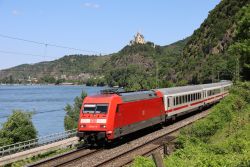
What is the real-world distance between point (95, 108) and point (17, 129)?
117ft

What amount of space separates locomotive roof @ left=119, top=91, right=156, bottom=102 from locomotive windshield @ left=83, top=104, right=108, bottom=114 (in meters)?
1.55

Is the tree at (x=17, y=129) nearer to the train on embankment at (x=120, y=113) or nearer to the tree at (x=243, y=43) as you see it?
the train on embankment at (x=120, y=113)

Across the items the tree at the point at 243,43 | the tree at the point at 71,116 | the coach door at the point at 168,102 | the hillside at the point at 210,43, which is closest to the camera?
the coach door at the point at 168,102

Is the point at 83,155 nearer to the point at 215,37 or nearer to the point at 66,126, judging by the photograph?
the point at 66,126

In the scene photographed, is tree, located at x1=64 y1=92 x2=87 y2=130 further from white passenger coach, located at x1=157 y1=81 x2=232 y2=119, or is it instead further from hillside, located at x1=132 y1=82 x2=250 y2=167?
hillside, located at x1=132 y1=82 x2=250 y2=167

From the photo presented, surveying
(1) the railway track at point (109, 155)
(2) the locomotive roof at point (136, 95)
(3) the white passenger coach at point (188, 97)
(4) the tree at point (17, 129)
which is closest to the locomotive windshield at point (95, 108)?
(2) the locomotive roof at point (136, 95)

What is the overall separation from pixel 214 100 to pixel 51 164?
38.1m

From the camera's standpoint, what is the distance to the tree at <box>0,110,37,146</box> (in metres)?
57.2

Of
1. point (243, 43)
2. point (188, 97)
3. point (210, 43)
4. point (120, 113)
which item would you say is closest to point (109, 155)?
point (120, 113)

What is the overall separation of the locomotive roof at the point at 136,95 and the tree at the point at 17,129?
3052 centimetres

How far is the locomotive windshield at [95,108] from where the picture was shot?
975 inches

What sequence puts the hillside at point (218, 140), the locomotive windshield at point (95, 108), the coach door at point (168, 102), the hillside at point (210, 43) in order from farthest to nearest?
the hillside at point (210, 43) → the coach door at point (168, 102) → the locomotive windshield at point (95, 108) → the hillside at point (218, 140)

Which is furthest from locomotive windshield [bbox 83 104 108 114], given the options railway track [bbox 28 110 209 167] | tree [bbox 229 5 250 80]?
tree [bbox 229 5 250 80]

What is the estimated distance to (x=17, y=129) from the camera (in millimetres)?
58250
